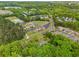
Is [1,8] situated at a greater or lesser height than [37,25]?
greater

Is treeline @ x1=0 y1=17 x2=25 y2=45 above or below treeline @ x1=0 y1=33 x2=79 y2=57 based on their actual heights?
above

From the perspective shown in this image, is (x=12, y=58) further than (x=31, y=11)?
No

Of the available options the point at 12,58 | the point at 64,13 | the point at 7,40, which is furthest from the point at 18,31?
the point at 64,13

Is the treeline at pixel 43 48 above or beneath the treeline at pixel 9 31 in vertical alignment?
beneath

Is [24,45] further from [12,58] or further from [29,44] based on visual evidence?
[12,58]

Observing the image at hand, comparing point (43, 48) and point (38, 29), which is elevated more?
point (38, 29)

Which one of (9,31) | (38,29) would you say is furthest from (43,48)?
(9,31)

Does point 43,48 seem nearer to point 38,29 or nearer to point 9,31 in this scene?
point 38,29

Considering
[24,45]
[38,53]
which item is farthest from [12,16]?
[38,53]

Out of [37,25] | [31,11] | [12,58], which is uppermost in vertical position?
[31,11]

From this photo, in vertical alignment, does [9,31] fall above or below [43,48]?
above
